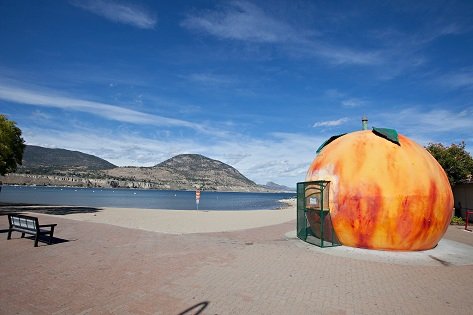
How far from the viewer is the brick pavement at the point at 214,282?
5.91m

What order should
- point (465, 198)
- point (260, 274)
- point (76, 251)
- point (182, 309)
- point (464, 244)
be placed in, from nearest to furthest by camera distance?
point (182, 309) → point (260, 274) → point (76, 251) → point (464, 244) → point (465, 198)

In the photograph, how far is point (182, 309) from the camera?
572cm

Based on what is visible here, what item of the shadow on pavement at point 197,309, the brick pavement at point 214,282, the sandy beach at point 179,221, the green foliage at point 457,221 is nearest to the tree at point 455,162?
the green foliage at point 457,221

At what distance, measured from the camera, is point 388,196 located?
1023 centimetres

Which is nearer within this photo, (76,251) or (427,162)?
(76,251)

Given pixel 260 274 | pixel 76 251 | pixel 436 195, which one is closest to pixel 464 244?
pixel 436 195

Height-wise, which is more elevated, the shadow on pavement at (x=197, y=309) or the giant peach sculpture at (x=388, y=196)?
the giant peach sculpture at (x=388, y=196)

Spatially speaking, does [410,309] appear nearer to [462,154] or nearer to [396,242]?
[396,242]

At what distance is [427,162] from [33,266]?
12537 mm

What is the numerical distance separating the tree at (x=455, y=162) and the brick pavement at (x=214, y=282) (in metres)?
14.7

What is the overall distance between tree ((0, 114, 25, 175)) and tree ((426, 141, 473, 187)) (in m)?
32.0

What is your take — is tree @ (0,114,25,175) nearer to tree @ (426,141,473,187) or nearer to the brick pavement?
the brick pavement

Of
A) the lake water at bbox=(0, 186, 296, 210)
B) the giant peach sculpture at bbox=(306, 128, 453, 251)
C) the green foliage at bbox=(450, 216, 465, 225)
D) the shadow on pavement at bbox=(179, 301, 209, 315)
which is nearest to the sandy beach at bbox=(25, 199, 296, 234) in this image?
the giant peach sculpture at bbox=(306, 128, 453, 251)

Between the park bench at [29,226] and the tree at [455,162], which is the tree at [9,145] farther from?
the tree at [455,162]
